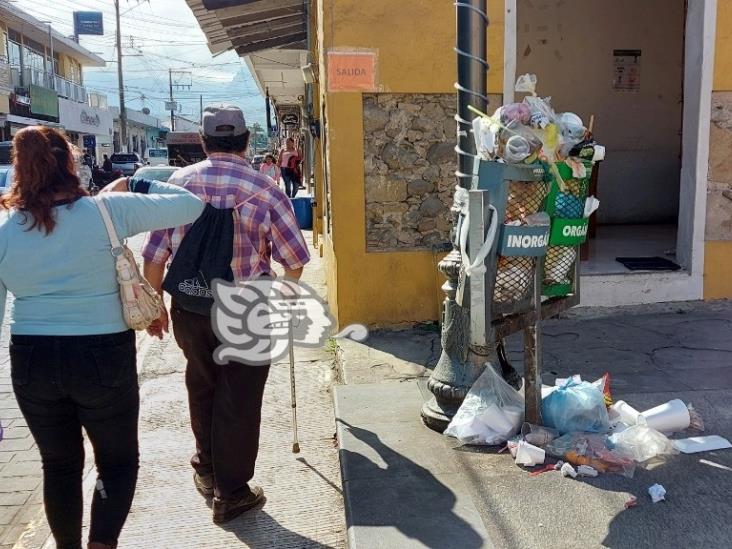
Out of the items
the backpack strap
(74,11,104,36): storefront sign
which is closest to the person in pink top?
the backpack strap

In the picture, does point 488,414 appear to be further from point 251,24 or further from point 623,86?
point 251,24

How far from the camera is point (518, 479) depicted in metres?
3.46

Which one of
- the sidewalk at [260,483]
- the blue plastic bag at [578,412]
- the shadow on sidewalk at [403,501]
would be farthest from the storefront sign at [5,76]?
the blue plastic bag at [578,412]

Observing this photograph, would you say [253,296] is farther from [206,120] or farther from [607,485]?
[607,485]

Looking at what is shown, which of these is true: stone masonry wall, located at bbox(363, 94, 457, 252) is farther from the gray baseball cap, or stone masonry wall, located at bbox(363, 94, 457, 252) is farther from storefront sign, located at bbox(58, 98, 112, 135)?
storefront sign, located at bbox(58, 98, 112, 135)

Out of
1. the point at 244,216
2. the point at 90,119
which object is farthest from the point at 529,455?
the point at 90,119

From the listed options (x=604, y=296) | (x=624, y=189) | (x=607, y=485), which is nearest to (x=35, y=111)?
(x=624, y=189)

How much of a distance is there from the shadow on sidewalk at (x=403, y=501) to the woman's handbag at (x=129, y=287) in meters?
1.30

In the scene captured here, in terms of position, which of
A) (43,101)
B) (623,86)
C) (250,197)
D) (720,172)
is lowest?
(250,197)

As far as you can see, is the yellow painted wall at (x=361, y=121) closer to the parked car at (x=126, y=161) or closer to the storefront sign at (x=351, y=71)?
the storefront sign at (x=351, y=71)

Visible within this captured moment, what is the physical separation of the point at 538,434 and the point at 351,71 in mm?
3624

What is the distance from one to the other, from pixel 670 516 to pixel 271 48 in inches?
378

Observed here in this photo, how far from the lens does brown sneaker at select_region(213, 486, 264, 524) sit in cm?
347

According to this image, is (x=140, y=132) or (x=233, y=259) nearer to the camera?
(x=233, y=259)
